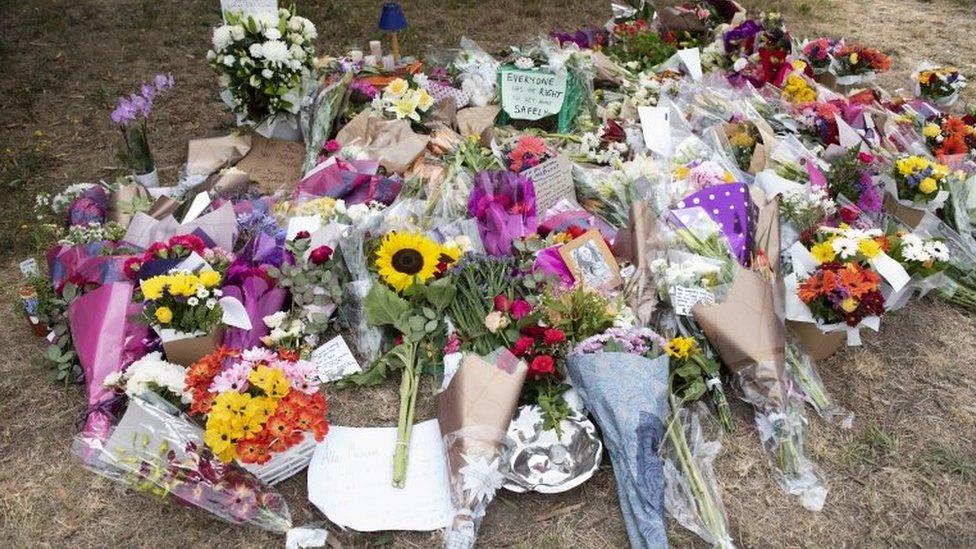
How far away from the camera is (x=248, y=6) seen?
3.91 meters

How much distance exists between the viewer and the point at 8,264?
3.59 meters

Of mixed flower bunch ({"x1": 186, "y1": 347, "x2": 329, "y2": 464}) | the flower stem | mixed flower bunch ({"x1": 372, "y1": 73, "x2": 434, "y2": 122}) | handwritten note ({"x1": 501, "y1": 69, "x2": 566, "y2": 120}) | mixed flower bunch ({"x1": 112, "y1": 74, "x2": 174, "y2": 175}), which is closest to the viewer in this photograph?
mixed flower bunch ({"x1": 186, "y1": 347, "x2": 329, "y2": 464})

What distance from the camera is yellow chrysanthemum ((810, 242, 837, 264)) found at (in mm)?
2803

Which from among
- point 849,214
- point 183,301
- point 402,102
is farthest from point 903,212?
point 183,301

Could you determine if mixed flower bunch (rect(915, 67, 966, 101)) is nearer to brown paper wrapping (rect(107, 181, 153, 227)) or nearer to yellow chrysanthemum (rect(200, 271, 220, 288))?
yellow chrysanthemum (rect(200, 271, 220, 288))

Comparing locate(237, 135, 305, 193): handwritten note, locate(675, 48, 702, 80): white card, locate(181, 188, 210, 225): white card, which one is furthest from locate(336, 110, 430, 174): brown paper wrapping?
locate(675, 48, 702, 80): white card

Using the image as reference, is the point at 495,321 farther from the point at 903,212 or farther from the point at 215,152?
the point at 215,152

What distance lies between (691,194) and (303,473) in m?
2.08

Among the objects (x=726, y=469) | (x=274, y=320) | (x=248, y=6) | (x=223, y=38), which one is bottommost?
(x=726, y=469)

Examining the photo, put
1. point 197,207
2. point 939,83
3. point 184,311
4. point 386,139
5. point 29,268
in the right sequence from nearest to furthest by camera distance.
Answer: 1. point 184,311
2. point 29,268
3. point 197,207
4. point 386,139
5. point 939,83

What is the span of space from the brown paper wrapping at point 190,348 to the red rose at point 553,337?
50.7 inches

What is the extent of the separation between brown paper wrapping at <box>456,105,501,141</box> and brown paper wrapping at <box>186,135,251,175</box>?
1.31 meters

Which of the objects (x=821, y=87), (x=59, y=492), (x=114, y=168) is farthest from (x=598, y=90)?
(x=59, y=492)

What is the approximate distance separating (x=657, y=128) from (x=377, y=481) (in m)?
2.60
